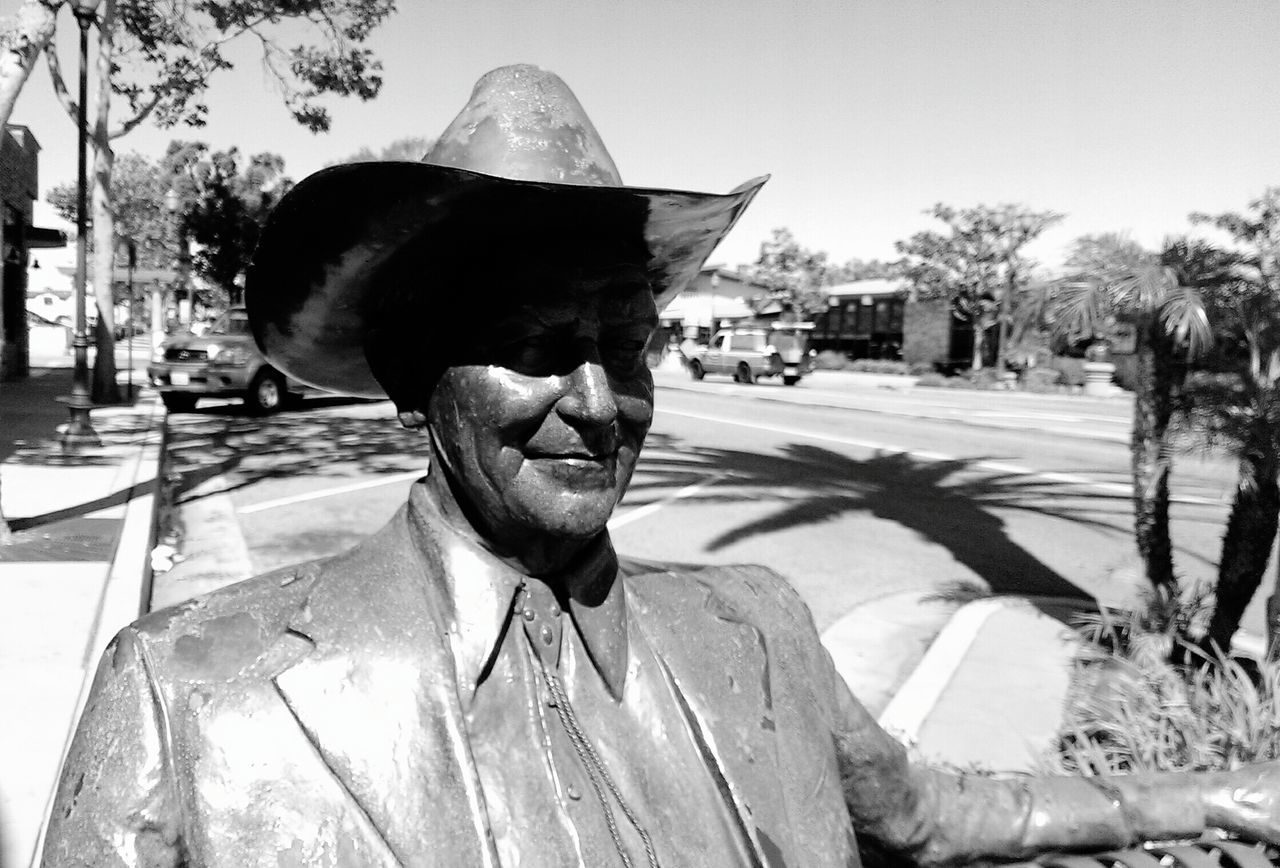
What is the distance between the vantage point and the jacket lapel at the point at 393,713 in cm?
114

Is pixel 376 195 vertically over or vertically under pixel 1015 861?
over

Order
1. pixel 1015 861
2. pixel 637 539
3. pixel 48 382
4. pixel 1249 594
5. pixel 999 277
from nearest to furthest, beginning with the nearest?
pixel 1015 861 → pixel 1249 594 → pixel 637 539 → pixel 48 382 → pixel 999 277

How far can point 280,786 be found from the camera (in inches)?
44.6

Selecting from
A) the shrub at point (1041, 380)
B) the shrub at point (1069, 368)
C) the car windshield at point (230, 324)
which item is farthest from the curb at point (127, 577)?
the shrub at point (1069, 368)

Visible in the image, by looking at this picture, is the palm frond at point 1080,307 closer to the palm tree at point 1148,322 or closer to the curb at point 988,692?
the palm tree at point 1148,322

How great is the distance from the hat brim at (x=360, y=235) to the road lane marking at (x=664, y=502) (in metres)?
7.22

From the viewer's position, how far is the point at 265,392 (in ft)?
55.8

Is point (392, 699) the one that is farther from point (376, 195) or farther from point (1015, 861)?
point (1015, 861)

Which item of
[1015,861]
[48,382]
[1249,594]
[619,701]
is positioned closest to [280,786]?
[619,701]

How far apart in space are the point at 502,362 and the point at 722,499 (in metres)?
9.19

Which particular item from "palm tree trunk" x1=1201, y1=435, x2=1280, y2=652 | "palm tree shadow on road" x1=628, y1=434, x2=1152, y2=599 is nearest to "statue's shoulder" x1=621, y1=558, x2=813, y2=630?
"palm tree trunk" x1=1201, y1=435, x2=1280, y2=652

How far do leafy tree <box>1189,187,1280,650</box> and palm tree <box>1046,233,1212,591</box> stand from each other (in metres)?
0.21

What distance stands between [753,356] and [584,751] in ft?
104

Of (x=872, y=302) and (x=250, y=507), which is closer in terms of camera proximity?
(x=250, y=507)
